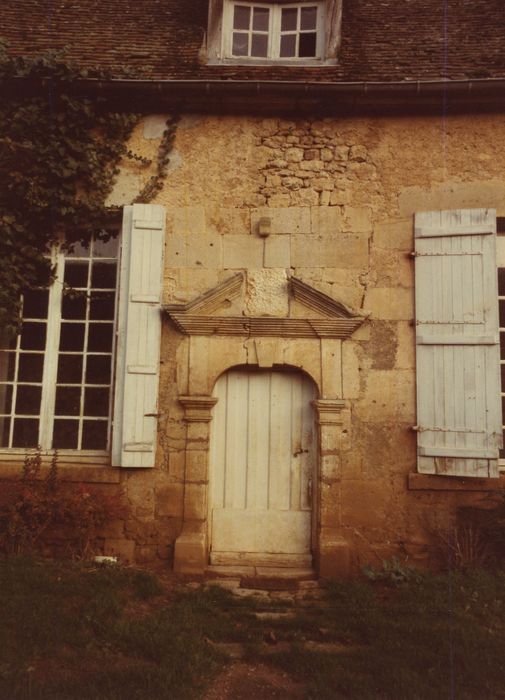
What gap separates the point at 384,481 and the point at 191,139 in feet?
12.2

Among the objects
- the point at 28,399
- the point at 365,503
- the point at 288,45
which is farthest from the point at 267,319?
the point at 288,45

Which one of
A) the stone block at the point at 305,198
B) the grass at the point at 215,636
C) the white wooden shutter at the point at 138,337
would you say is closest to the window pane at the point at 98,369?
the white wooden shutter at the point at 138,337

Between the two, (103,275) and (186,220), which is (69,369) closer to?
(103,275)

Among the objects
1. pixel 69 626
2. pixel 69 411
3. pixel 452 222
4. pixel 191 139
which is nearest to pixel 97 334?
pixel 69 411

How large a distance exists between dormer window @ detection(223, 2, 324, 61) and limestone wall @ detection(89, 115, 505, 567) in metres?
1.03

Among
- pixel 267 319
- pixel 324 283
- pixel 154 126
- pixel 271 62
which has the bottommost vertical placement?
pixel 267 319

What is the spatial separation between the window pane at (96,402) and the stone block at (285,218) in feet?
7.08

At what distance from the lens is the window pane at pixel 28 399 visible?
18.0 ft

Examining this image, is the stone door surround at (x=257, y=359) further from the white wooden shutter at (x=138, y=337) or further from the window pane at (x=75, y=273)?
the window pane at (x=75, y=273)

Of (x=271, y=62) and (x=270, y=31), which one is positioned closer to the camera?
(x=271, y=62)

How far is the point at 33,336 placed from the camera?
18.4 ft

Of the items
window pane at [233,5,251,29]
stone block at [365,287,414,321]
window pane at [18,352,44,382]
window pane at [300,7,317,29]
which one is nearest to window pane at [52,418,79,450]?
window pane at [18,352,44,382]

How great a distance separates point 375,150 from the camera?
217 inches

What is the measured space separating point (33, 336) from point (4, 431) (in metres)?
0.95
